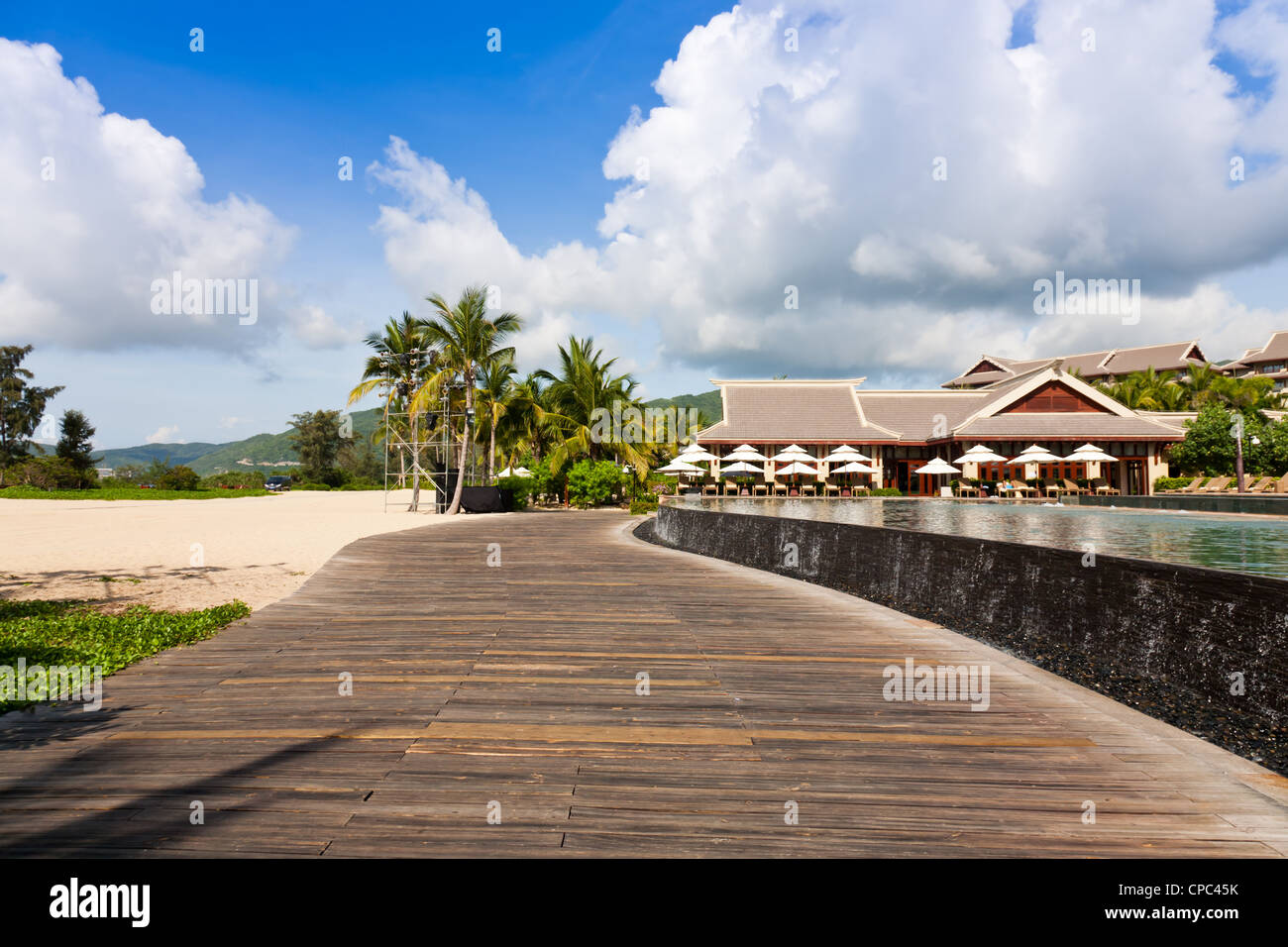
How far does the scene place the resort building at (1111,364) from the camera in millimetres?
77000

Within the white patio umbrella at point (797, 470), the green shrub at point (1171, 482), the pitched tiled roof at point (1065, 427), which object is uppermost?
the pitched tiled roof at point (1065, 427)

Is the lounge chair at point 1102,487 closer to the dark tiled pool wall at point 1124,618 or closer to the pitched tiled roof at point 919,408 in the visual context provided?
the pitched tiled roof at point 919,408

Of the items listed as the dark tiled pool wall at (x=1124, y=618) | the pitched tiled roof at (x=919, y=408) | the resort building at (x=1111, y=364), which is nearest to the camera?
the dark tiled pool wall at (x=1124, y=618)

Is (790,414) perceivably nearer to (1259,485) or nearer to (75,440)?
(1259,485)

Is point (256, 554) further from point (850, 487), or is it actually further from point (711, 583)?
point (850, 487)

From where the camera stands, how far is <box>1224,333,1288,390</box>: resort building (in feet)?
289

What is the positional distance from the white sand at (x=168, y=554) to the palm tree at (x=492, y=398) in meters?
7.06

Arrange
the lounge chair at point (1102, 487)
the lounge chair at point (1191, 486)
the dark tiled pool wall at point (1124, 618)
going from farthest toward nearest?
the lounge chair at point (1102, 487), the lounge chair at point (1191, 486), the dark tiled pool wall at point (1124, 618)

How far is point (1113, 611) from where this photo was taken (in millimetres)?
5027

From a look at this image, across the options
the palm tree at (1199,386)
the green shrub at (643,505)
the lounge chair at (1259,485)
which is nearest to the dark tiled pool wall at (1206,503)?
the lounge chair at (1259,485)

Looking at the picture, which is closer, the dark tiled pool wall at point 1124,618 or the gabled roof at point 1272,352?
the dark tiled pool wall at point 1124,618

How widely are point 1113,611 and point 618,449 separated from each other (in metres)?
27.4

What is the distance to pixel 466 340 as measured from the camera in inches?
1062
